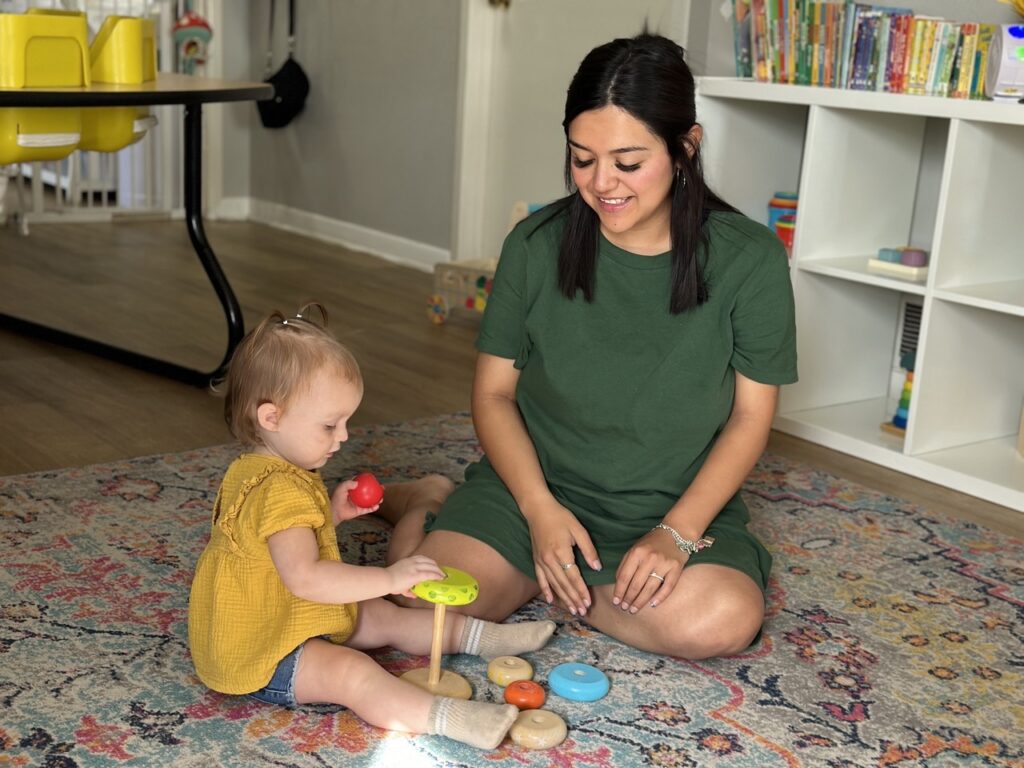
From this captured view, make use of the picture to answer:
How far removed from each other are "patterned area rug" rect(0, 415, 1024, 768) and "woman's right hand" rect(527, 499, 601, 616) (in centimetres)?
8

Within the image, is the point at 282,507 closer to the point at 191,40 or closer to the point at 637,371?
the point at 637,371

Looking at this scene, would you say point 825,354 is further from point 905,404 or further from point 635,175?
point 635,175

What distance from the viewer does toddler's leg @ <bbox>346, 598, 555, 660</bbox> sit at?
5.09ft

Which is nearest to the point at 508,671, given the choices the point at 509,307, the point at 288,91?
the point at 509,307

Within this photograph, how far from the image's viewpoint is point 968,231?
2377mm

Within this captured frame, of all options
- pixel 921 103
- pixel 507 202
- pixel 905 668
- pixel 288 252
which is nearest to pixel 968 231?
pixel 921 103

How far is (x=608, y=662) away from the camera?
5.20ft

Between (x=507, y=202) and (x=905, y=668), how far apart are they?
2.69 metres

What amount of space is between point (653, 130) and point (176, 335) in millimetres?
2013

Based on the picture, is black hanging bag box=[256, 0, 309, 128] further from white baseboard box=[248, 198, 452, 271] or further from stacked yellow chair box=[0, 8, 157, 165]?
stacked yellow chair box=[0, 8, 157, 165]

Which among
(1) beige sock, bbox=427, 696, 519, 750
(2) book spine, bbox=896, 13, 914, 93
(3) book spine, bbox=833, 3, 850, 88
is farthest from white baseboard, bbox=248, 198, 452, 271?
(1) beige sock, bbox=427, 696, 519, 750

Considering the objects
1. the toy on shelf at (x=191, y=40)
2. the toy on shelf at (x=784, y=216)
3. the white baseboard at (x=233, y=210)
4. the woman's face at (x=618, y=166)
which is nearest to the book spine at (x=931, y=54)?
the toy on shelf at (x=784, y=216)

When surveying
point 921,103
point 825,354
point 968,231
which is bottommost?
point 825,354

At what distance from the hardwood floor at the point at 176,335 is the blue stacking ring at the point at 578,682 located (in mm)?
1014
